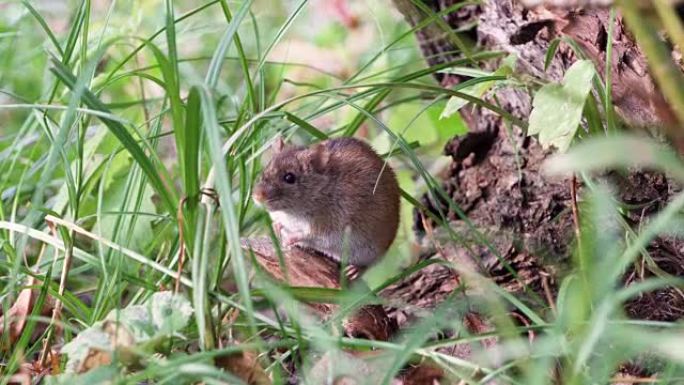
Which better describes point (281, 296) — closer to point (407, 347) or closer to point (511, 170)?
point (407, 347)

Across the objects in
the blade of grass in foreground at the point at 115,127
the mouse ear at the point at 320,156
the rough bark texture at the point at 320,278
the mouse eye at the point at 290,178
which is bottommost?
the rough bark texture at the point at 320,278


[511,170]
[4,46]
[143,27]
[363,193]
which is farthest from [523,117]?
[143,27]

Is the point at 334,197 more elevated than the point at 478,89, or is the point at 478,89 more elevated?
the point at 478,89

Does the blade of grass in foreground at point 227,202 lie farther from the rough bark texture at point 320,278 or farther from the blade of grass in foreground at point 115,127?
the rough bark texture at point 320,278

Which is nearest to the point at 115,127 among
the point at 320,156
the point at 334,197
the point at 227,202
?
the point at 227,202

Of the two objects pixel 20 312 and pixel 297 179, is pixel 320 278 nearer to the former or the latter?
pixel 297 179

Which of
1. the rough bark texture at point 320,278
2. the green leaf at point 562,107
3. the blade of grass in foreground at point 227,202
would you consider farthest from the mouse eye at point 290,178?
the blade of grass in foreground at point 227,202
